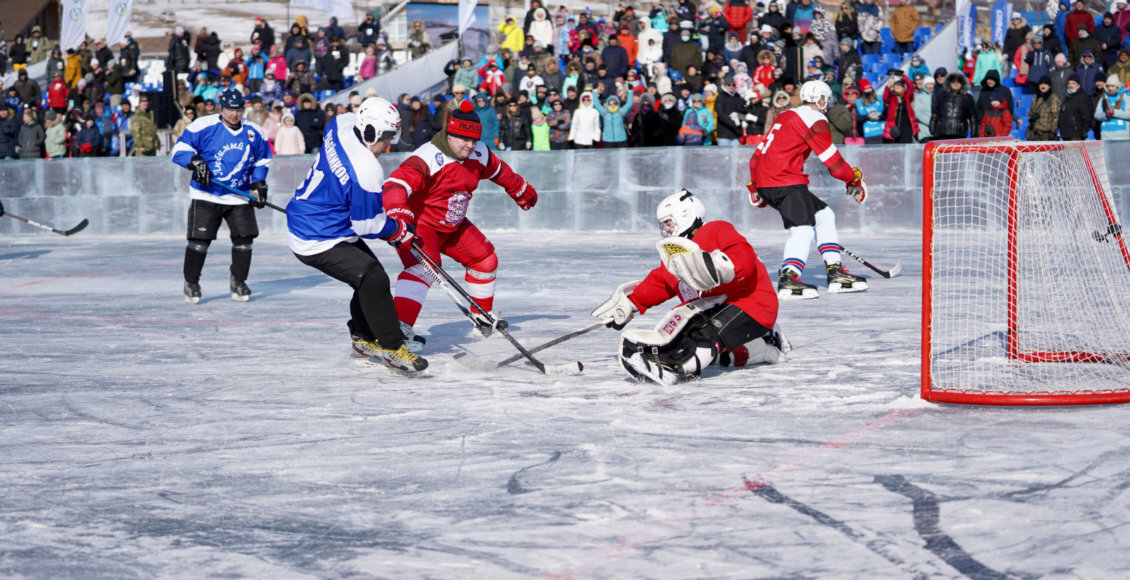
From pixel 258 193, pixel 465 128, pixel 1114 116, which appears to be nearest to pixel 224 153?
pixel 258 193

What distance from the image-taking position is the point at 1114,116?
1409 centimetres

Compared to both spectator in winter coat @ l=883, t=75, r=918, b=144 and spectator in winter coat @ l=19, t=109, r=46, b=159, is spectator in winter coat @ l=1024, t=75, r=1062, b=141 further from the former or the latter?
spectator in winter coat @ l=19, t=109, r=46, b=159

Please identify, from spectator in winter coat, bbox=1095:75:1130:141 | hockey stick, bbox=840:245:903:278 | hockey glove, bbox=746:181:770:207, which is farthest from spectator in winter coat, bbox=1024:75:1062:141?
hockey glove, bbox=746:181:770:207

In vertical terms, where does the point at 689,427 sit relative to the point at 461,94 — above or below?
below

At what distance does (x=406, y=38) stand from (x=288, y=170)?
1006 cm

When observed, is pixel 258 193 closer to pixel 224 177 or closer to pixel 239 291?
pixel 224 177

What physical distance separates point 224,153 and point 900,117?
801 centimetres

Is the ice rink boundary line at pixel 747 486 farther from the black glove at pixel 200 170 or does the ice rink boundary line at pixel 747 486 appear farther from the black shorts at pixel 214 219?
the black shorts at pixel 214 219

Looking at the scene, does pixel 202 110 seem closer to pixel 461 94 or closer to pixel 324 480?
pixel 461 94

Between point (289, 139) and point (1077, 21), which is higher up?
point (1077, 21)

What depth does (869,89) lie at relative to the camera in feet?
48.5

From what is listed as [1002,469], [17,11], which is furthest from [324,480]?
[17,11]

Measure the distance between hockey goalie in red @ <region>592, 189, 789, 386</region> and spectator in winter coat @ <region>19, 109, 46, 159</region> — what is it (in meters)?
13.9

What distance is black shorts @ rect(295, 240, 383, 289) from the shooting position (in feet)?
20.7
